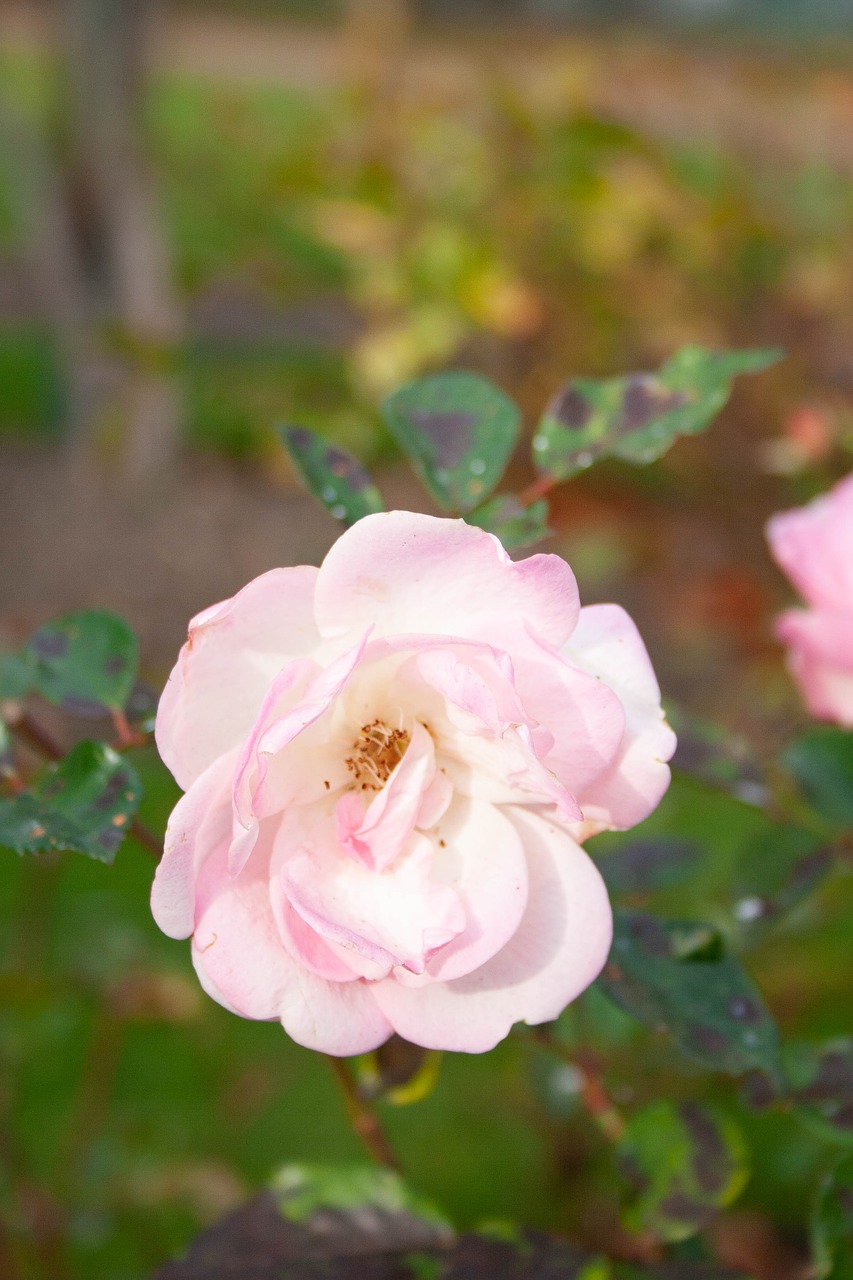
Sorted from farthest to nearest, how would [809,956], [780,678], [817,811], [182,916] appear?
[780,678] < [809,956] < [817,811] < [182,916]

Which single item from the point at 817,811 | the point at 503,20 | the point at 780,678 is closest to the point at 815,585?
the point at 817,811

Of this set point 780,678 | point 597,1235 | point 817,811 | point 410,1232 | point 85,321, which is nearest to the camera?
point 410,1232

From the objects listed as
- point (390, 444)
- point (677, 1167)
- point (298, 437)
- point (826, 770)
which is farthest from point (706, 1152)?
point (390, 444)

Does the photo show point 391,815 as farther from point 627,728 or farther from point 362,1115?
point 362,1115

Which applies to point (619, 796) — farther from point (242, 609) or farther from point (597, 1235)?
point (597, 1235)

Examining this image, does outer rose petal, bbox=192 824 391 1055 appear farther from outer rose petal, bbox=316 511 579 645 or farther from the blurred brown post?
the blurred brown post

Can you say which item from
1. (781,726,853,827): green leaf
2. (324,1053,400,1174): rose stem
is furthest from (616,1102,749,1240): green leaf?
(781,726,853,827): green leaf

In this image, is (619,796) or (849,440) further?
(849,440)
